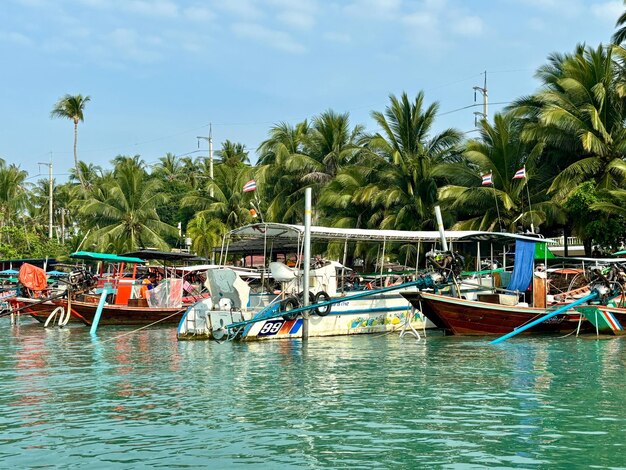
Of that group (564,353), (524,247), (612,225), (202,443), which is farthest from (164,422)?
(612,225)

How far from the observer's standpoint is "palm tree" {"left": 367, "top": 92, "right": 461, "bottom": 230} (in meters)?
38.1

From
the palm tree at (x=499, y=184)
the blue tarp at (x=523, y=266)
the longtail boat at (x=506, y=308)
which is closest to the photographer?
the longtail boat at (x=506, y=308)

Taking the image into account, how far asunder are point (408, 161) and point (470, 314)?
1750 centimetres

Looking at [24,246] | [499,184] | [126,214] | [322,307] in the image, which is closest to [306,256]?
[322,307]

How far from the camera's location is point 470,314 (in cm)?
2244

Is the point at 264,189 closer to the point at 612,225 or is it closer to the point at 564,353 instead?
the point at 612,225

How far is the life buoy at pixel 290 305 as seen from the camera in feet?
72.6

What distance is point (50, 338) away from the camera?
25.8 meters

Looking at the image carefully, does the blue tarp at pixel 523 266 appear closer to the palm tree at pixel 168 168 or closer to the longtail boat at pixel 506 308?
the longtail boat at pixel 506 308

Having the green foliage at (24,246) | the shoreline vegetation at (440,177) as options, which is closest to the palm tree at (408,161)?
the shoreline vegetation at (440,177)

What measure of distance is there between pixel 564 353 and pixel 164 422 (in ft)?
36.3

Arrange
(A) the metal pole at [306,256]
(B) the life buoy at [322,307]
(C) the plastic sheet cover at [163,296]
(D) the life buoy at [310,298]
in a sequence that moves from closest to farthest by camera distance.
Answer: (A) the metal pole at [306,256]
(B) the life buoy at [322,307]
(D) the life buoy at [310,298]
(C) the plastic sheet cover at [163,296]

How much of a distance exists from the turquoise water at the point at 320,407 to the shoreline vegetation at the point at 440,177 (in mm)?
13692

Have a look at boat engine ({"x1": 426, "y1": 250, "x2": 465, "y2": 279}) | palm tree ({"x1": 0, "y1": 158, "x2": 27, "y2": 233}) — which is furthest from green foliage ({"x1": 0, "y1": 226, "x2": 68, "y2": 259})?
boat engine ({"x1": 426, "y1": 250, "x2": 465, "y2": 279})
